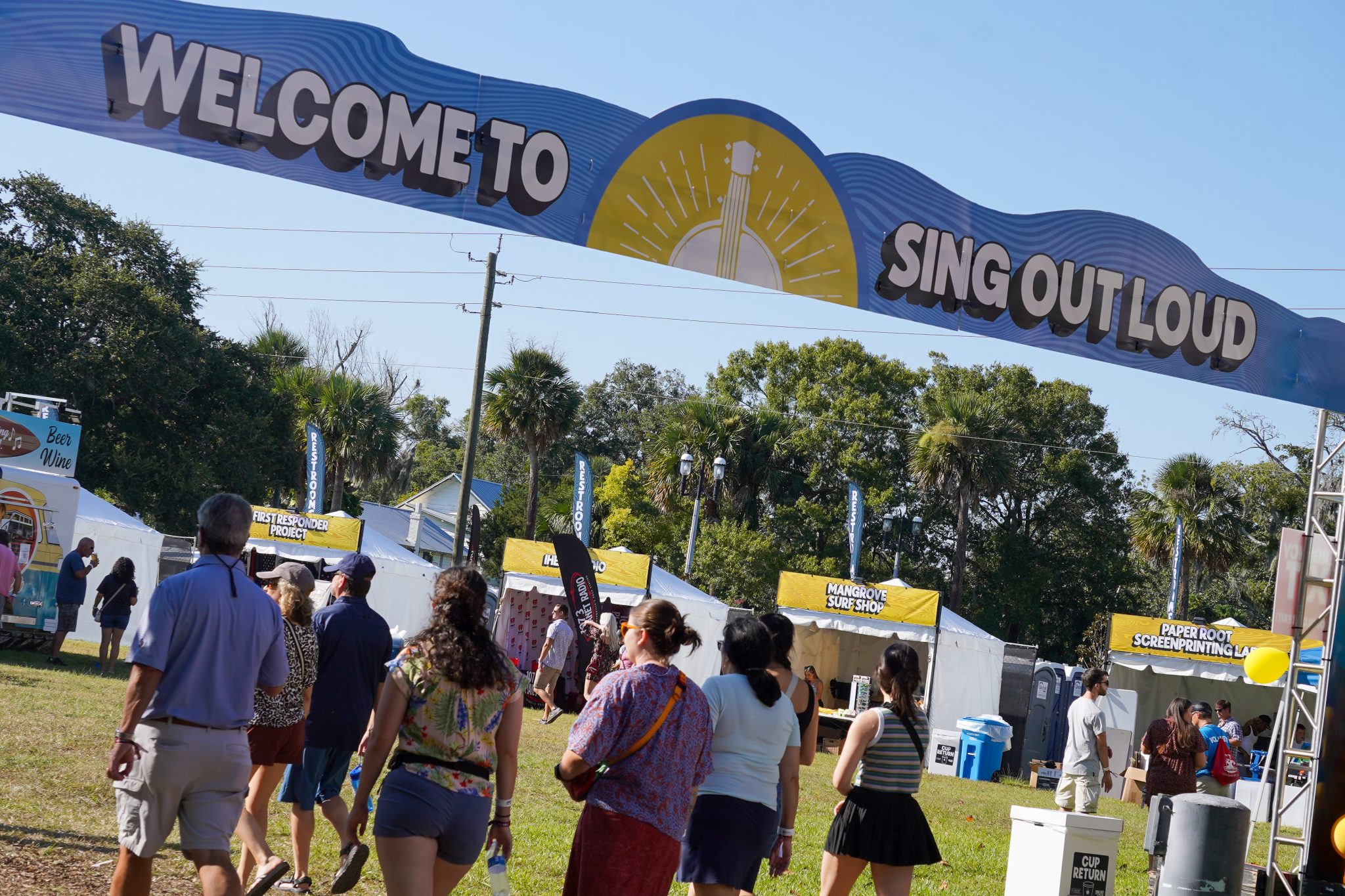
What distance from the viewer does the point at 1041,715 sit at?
21453mm

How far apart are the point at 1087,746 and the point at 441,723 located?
917 centimetres

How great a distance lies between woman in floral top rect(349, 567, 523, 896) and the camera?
156 inches

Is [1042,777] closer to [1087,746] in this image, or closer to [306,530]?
[1087,746]

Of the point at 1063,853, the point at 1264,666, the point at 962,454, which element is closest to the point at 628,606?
the point at 1264,666

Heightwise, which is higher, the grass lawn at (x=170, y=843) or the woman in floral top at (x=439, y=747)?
the woman in floral top at (x=439, y=747)

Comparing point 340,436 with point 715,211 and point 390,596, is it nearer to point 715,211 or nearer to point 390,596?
point 390,596

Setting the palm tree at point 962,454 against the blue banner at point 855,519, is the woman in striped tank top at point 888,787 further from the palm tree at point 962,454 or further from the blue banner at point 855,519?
the palm tree at point 962,454

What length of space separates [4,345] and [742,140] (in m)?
33.1

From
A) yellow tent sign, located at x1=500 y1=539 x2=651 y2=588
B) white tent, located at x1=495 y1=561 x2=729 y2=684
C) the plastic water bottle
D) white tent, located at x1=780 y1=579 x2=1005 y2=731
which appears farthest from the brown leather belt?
white tent, located at x1=780 y1=579 x2=1005 y2=731

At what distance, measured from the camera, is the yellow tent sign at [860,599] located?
20062mm

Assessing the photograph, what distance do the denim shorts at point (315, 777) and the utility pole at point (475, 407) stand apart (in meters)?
17.2

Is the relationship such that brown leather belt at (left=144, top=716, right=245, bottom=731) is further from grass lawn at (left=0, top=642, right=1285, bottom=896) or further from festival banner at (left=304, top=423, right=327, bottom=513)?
festival banner at (left=304, top=423, right=327, bottom=513)

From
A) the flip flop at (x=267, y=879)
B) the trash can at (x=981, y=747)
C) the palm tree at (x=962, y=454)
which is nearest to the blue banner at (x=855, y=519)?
the trash can at (x=981, y=747)

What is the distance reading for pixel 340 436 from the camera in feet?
Answer: 122
